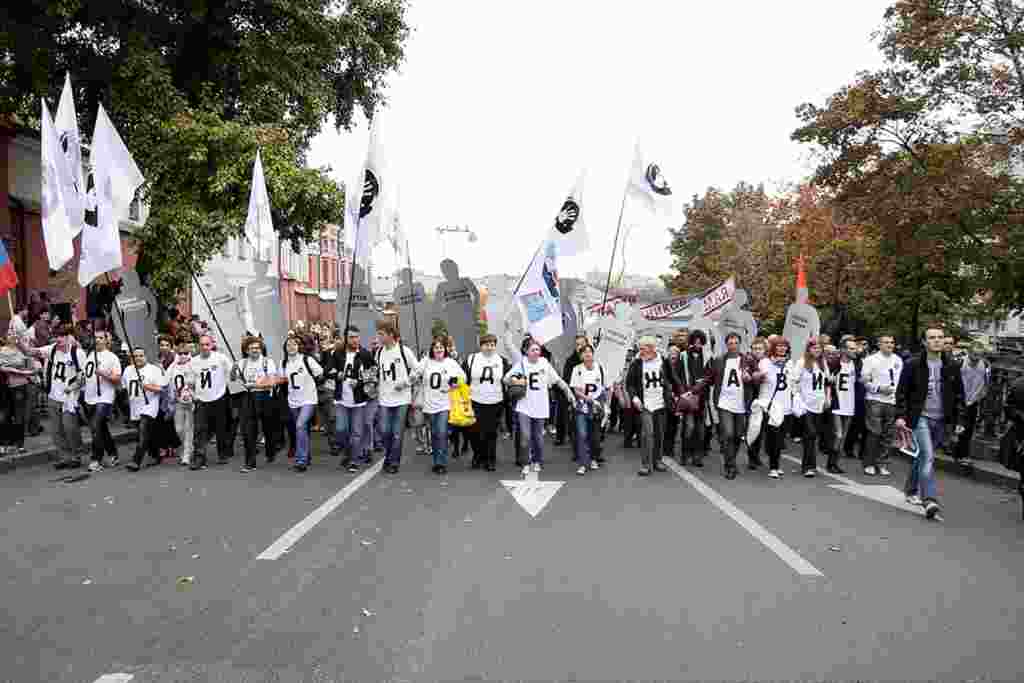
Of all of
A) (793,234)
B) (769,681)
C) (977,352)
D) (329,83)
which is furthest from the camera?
(793,234)

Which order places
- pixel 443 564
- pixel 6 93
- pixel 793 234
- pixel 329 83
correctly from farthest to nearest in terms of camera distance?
pixel 793 234, pixel 329 83, pixel 6 93, pixel 443 564

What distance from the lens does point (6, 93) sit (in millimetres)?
21281

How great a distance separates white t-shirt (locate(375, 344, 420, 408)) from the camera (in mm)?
12266

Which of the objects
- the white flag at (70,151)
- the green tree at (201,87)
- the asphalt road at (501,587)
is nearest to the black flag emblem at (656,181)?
the asphalt road at (501,587)

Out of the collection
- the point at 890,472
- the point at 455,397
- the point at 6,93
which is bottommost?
the point at 890,472

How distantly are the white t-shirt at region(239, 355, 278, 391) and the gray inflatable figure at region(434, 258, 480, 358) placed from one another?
3.41 m

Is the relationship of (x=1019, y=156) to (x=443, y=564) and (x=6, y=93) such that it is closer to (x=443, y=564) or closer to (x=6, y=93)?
(x=443, y=564)

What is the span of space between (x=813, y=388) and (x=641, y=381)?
2144mm

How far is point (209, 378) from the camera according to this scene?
12719mm

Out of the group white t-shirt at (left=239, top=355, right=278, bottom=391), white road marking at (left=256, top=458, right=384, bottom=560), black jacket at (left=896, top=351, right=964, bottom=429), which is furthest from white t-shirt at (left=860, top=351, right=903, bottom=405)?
white t-shirt at (left=239, top=355, right=278, bottom=391)

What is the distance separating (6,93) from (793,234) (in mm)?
25458

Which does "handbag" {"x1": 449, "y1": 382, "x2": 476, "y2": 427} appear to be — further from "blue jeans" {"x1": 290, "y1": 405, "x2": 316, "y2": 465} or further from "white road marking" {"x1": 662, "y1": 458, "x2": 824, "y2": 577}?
"white road marking" {"x1": 662, "y1": 458, "x2": 824, "y2": 577}

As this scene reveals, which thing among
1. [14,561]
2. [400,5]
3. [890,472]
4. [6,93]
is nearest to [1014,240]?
[890,472]

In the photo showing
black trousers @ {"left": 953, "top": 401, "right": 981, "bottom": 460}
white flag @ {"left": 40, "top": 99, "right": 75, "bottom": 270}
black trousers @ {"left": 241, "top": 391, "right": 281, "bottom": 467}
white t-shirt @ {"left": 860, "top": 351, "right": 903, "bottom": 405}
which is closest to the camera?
white flag @ {"left": 40, "top": 99, "right": 75, "bottom": 270}
